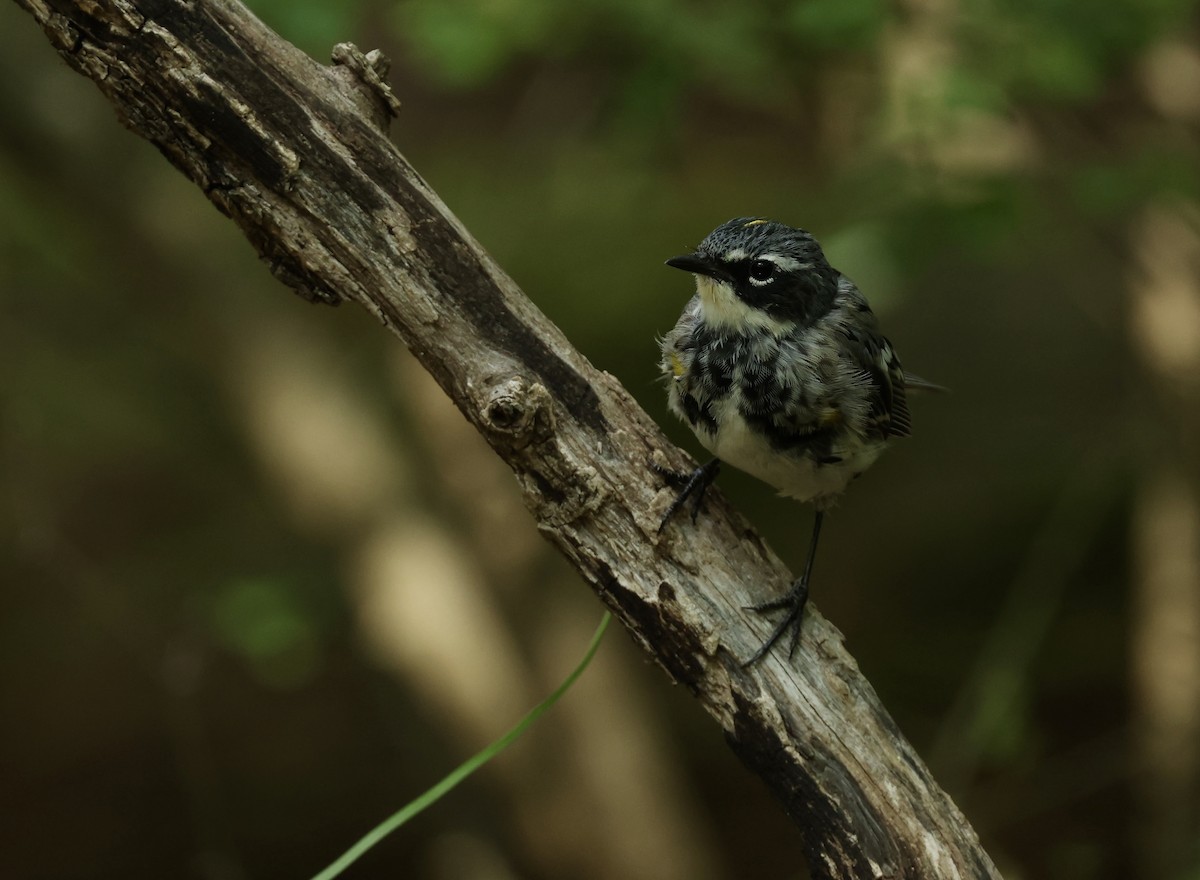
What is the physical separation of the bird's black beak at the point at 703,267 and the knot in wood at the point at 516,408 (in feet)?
2.87

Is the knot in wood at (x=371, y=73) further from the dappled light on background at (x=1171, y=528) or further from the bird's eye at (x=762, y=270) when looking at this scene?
the dappled light on background at (x=1171, y=528)

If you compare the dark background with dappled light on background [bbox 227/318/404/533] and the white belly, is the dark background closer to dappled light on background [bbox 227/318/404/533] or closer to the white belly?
dappled light on background [bbox 227/318/404/533]

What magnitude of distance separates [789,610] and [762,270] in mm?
996

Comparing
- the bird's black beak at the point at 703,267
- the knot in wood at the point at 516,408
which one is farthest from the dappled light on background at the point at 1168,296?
the knot in wood at the point at 516,408

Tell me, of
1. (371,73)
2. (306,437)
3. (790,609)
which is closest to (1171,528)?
(790,609)

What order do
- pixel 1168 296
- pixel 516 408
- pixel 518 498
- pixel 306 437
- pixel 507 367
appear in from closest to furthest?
pixel 516 408 < pixel 507 367 < pixel 1168 296 < pixel 306 437 < pixel 518 498

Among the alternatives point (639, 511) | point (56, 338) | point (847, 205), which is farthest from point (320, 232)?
point (56, 338)

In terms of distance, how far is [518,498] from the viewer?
6.64 meters

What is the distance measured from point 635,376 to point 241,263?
2318 mm

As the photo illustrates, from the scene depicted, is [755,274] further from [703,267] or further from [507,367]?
[507,367]

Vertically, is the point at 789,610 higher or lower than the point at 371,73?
lower

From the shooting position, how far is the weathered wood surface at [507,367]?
8.03 ft

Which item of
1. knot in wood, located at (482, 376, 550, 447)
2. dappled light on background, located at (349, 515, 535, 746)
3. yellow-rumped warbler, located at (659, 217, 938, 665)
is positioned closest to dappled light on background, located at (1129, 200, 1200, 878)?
yellow-rumped warbler, located at (659, 217, 938, 665)

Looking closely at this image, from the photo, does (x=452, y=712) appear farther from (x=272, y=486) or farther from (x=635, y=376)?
(x=635, y=376)
